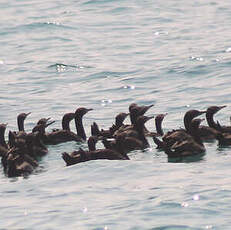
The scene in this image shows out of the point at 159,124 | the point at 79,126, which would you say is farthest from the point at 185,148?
the point at 79,126

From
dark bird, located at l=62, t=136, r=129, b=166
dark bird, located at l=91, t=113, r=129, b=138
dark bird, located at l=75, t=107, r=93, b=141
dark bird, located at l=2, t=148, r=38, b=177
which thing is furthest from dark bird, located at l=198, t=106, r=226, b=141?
dark bird, located at l=2, t=148, r=38, b=177

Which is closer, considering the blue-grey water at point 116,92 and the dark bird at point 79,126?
the blue-grey water at point 116,92

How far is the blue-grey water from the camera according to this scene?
61.5 ft

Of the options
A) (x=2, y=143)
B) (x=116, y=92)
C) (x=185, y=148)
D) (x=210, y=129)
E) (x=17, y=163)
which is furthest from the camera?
(x=116, y=92)

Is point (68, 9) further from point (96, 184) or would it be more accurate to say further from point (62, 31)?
point (96, 184)

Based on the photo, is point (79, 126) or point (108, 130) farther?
point (79, 126)

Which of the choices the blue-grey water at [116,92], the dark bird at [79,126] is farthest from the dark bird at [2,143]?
the dark bird at [79,126]

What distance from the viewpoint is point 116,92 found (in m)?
32.0

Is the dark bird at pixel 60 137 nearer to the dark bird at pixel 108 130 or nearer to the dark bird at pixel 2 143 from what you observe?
the dark bird at pixel 108 130

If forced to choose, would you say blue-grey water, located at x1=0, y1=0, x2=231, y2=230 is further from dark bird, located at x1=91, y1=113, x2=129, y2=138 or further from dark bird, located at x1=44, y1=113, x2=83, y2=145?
dark bird, located at x1=91, y1=113, x2=129, y2=138

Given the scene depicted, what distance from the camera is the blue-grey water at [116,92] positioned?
61.5 ft

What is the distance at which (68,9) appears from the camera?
50625 mm

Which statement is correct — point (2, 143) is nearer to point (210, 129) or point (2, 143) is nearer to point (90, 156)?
point (90, 156)

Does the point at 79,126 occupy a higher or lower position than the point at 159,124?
higher
